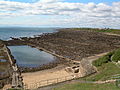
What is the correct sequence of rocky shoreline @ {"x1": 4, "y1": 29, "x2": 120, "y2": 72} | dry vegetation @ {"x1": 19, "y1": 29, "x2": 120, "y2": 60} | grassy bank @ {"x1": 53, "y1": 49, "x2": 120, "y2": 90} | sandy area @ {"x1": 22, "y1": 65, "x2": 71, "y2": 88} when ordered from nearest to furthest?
1. grassy bank @ {"x1": 53, "y1": 49, "x2": 120, "y2": 90}
2. sandy area @ {"x1": 22, "y1": 65, "x2": 71, "y2": 88}
3. rocky shoreline @ {"x1": 4, "y1": 29, "x2": 120, "y2": 72}
4. dry vegetation @ {"x1": 19, "y1": 29, "x2": 120, "y2": 60}

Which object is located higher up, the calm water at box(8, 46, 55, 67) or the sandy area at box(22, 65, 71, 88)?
the sandy area at box(22, 65, 71, 88)

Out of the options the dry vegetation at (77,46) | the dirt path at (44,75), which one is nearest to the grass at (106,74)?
the dirt path at (44,75)

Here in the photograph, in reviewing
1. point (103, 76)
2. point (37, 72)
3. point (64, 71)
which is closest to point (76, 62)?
point (64, 71)

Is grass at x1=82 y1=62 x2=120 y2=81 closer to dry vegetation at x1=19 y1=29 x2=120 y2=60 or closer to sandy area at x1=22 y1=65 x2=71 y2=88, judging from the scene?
sandy area at x1=22 y1=65 x2=71 y2=88

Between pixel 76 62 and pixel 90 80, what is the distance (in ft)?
74.9

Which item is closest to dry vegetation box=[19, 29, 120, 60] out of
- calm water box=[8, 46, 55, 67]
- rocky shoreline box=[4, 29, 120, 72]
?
rocky shoreline box=[4, 29, 120, 72]

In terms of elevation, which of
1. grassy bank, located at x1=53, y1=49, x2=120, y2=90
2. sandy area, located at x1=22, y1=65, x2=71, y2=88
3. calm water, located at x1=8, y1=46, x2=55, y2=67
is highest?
grassy bank, located at x1=53, y1=49, x2=120, y2=90

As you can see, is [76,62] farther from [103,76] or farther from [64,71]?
[103,76]

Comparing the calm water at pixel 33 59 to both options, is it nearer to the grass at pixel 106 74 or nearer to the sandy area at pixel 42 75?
the sandy area at pixel 42 75

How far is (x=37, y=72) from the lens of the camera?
34562mm

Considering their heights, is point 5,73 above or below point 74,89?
below

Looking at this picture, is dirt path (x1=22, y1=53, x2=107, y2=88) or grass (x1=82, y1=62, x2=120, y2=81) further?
dirt path (x1=22, y1=53, x2=107, y2=88)

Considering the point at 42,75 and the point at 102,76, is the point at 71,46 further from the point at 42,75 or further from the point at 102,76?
the point at 102,76

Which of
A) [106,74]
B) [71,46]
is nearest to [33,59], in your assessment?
[71,46]
